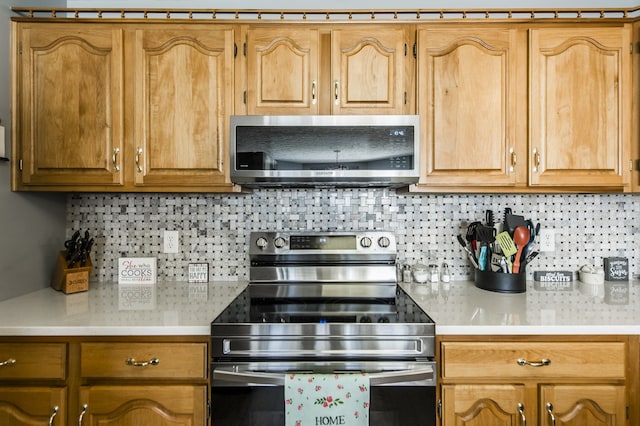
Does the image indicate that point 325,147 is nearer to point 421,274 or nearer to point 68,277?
Answer: point 421,274

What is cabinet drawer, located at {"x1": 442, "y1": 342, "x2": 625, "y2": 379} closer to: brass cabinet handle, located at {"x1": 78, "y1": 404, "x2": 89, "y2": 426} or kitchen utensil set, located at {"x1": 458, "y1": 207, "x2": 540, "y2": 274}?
kitchen utensil set, located at {"x1": 458, "y1": 207, "x2": 540, "y2": 274}

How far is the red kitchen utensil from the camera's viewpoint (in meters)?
1.67

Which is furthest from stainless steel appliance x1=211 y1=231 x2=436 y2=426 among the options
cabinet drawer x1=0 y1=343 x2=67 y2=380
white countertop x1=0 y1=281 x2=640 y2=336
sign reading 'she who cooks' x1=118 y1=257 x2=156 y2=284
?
sign reading 'she who cooks' x1=118 y1=257 x2=156 y2=284

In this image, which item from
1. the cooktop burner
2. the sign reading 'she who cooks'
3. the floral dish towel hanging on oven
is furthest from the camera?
the sign reading 'she who cooks'

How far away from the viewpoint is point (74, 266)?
5.72 ft

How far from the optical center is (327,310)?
147 cm

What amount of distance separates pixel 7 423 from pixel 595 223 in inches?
105

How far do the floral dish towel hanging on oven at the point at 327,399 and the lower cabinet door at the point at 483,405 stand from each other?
299 millimetres

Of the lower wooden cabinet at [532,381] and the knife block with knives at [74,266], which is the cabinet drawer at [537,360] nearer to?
the lower wooden cabinet at [532,381]

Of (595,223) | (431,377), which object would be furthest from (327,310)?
(595,223)

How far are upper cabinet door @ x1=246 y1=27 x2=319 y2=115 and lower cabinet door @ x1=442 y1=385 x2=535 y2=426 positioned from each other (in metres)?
1.23

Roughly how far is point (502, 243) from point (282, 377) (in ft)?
3.77

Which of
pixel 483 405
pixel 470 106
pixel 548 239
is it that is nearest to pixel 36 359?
pixel 483 405

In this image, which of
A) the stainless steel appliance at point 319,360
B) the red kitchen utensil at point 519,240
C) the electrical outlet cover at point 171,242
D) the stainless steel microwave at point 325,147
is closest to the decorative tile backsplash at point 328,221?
the electrical outlet cover at point 171,242
